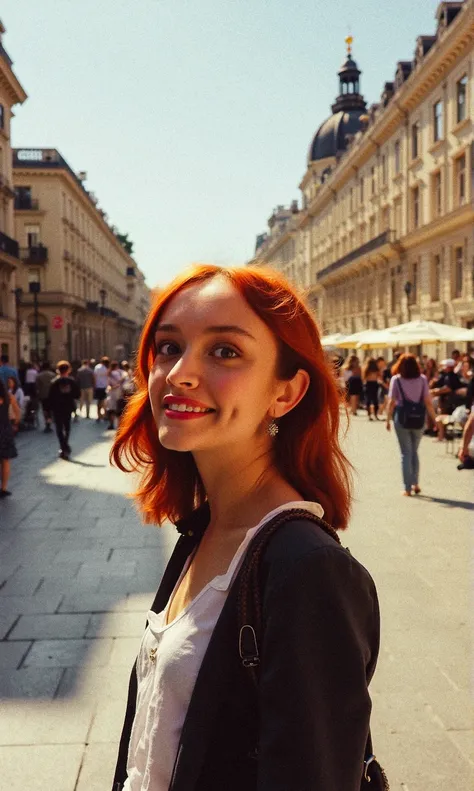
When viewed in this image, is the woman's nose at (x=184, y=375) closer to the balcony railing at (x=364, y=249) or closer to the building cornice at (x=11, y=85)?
the building cornice at (x=11, y=85)

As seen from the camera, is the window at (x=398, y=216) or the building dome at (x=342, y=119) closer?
the window at (x=398, y=216)

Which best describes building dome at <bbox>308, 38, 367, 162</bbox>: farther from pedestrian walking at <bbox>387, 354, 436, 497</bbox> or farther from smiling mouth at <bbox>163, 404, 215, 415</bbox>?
smiling mouth at <bbox>163, 404, 215, 415</bbox>

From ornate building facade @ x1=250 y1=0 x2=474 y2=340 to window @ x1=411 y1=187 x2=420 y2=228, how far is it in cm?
5

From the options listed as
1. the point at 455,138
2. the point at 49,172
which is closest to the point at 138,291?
the point at 49,172

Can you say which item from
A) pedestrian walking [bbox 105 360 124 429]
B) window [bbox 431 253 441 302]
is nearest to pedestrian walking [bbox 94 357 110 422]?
pedestrian walking [bbox 105 360 124 429]

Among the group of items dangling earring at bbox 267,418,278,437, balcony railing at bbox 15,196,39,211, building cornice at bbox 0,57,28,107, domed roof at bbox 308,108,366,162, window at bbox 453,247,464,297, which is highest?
domed roof at bbox 308,108,366,162

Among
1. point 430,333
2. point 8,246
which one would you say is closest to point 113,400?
point 430,333

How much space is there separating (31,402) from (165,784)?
20.5 meters

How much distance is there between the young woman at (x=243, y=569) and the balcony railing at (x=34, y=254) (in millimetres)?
50919

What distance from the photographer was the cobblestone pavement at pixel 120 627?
3.28m

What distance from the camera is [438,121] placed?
3058cm

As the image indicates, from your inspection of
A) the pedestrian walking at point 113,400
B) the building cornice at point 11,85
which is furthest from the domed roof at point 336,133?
the pedestrian walking at point 113,400

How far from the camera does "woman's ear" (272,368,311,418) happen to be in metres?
1.49

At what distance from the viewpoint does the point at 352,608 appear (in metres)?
1.13
